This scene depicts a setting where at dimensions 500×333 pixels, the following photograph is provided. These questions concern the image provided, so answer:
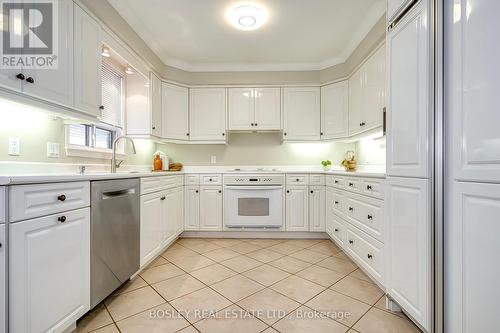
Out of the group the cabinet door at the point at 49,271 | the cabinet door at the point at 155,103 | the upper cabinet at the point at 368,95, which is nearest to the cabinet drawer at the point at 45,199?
the cabinet door at the point at 49,271

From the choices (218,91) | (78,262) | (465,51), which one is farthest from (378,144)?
(78,262)

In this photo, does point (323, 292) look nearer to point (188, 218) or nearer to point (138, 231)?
point (138, 231)

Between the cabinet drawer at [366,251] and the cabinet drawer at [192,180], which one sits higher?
the cabinet drawer at [192,180]

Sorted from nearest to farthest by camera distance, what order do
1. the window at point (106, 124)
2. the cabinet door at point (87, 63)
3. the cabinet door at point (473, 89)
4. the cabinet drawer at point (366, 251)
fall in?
the cabinet door at point (473, 89), the cabinet door at point (87, 63), the cabinet drawer at point (366, 251), the window at point (106, 124)

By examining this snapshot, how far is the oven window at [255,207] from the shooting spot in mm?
3188

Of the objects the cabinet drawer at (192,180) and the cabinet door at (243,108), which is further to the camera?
the cabinet door at (243,108)

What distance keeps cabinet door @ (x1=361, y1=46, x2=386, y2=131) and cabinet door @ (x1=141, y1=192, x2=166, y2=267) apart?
2514mm

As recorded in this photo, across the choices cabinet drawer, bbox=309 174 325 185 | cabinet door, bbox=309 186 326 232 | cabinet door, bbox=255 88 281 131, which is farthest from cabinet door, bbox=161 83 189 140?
cabinet door, bbox=309 186 326 232

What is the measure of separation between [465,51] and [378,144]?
193 cm

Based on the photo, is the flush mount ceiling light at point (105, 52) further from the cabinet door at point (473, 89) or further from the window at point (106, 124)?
the cabinet door at point (473, 89)

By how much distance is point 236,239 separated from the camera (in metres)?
3.22

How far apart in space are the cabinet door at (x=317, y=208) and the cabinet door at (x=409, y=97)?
63.5 inches

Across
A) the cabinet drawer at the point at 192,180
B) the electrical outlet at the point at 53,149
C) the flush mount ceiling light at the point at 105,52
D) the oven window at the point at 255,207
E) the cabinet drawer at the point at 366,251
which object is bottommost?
the cabinet drawer at the point at 366,251

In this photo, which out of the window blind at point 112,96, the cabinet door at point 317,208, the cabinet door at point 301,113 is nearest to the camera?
the window blind at point 112,96
